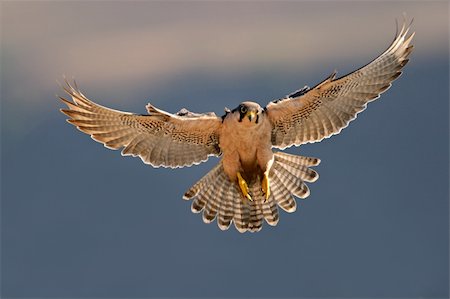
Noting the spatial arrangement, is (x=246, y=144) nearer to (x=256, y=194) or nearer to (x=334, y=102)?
(x=256, y=194)

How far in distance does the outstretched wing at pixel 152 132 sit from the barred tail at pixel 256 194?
48 cm

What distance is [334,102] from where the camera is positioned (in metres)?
16.3

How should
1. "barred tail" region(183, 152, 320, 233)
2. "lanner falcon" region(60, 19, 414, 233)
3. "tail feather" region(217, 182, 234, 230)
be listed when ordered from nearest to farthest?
"lanner falcon" region(60, 19, 414, 233) → "barred tail" region(183, 152, 320, 233) → "tail feather" region(217, 182, 234, 230)

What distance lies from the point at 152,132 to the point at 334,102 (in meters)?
2.12

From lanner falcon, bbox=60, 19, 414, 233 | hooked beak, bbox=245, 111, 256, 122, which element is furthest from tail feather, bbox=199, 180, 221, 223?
hooked beak, bbox=245, 111, 256, 122

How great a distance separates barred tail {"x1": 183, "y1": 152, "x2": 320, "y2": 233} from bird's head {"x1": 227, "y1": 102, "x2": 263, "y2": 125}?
123cm

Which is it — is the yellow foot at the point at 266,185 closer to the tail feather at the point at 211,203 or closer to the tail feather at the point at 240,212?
the tail feather at the point at 240,212

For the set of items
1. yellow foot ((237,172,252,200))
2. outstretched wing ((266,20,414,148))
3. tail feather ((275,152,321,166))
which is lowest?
yellow foot ((237,172,252,200))

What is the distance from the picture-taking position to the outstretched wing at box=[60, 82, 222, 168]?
53.1 feet

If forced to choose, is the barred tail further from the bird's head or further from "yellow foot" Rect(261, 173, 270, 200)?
the bird's head

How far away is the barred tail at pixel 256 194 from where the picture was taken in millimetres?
16789

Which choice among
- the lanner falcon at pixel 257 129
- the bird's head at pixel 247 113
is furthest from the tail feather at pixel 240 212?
the bird's head at pixel 247 113

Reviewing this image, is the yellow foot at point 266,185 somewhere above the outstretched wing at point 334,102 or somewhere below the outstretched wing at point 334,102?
below

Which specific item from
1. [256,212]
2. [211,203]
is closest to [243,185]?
[256,212]
